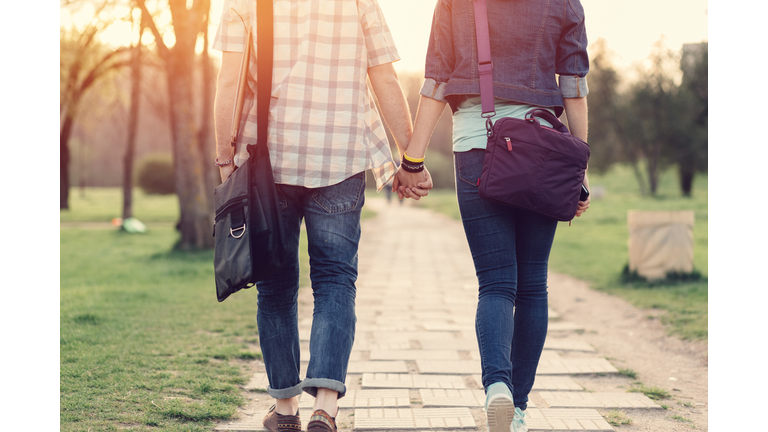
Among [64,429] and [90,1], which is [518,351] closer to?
[64,429]

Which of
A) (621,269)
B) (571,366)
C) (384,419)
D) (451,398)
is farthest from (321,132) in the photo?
(621,269)

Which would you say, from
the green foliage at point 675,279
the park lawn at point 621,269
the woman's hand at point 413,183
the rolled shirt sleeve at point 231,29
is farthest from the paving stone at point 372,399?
the green foliage at point 675,279

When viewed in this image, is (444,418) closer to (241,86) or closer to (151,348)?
(241,86)

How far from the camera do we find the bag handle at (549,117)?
224cm

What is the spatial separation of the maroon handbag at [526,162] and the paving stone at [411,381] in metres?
1.43

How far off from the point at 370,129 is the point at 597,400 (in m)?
1.73

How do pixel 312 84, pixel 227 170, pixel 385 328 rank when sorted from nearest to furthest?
pixel 312 84 → pixel 227 170 → pixel 385 328

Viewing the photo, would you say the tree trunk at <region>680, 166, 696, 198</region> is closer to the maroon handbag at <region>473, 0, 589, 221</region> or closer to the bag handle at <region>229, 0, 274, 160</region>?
the maroon handbag at <region>473, 0, 589, 221</region>

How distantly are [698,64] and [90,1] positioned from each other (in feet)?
89.6

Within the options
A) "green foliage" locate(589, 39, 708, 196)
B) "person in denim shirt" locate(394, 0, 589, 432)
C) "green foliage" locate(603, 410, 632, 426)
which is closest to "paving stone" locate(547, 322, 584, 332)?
"green foliage" locate(603, 410, 632, 426)

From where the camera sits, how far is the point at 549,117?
7.40 ft

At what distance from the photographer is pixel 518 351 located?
93.9 inches

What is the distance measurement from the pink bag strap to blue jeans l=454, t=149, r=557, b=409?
0.54ft

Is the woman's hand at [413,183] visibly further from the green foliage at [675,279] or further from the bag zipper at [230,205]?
the green foliage at [675,279]
